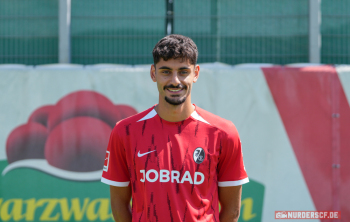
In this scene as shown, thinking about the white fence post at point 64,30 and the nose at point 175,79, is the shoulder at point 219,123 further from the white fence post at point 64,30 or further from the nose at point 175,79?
the white fence post at point 64,30

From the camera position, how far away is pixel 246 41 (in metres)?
6.87

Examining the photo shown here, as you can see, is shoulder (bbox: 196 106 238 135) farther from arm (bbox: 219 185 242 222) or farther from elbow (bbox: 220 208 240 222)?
elbow (bbox: 220 208 240 222)

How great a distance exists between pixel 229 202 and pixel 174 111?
617 mm

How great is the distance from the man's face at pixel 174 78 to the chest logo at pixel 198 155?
0.90 ft

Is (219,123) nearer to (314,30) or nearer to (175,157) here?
(175,157)

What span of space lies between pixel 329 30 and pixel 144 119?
631cm

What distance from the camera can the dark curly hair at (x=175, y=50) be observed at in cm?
174

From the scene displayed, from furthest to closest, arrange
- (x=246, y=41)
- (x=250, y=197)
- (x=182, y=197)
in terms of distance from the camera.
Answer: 1. (x=246, y=41)
2. (x=250, y=197)
3. (x=182, y=197)

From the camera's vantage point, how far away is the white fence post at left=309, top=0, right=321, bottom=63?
22.4 feet

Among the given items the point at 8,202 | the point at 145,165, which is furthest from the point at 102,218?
the point at 145,165

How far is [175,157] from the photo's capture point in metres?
1.80

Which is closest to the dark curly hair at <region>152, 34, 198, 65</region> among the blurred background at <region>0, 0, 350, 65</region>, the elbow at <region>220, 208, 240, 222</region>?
the elbow at <region>220, 208, 240, 222</region>

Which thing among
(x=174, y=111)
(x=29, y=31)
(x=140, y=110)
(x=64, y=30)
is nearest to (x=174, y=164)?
(x=174, y=111)

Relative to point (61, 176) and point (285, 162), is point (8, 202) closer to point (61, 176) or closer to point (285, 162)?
point (61, 176)
